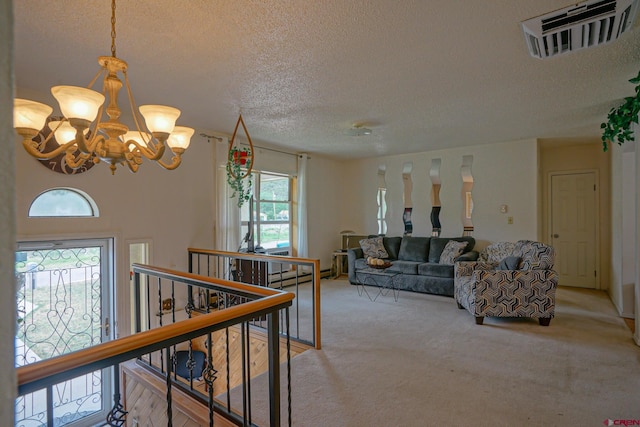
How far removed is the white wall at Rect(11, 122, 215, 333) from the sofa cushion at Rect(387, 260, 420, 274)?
10.3 feet

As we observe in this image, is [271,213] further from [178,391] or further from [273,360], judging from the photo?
[273,360]

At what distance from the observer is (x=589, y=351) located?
10.0ft

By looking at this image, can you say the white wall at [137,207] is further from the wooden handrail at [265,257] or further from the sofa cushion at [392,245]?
the sofa cushion at [392,245]

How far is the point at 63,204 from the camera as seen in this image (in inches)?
132

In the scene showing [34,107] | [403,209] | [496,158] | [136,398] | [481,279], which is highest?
[496,158]

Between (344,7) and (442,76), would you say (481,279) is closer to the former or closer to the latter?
(442,76)

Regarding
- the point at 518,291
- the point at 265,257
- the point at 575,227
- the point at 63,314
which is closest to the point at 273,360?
the point at 265,257

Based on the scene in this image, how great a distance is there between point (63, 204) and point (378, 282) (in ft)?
15.2

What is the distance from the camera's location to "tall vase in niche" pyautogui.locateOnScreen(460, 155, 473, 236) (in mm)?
5957

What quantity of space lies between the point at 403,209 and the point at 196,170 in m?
4.11

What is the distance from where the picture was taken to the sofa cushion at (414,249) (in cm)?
A: 597

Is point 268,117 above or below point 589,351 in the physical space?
above

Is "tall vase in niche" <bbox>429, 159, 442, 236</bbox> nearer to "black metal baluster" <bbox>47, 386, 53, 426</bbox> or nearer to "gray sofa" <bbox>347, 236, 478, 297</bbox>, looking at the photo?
"gray sofa" <bbox>347, 236, 478, 297</bbox>

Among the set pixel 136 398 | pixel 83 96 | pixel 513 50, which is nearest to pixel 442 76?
pixel 513 50
